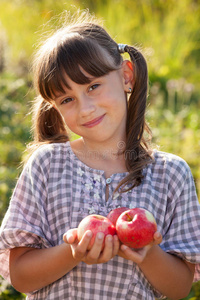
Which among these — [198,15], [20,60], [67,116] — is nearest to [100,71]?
[67,116]

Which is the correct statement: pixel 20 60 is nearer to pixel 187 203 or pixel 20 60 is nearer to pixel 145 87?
pixel 145 87

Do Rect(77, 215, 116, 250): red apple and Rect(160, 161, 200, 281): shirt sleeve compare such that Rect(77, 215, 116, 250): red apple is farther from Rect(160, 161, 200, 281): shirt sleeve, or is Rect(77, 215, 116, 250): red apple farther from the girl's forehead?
the girl's forehead

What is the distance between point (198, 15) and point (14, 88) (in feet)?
16.9

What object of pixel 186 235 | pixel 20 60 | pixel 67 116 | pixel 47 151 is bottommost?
pixel 186 235

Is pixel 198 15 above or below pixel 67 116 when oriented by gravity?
above

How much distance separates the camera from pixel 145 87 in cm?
257

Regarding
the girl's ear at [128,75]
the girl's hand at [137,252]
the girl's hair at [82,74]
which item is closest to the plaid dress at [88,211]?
the girl's hair at [82,74]

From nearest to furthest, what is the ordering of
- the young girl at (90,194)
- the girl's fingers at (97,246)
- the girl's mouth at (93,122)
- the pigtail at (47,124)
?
the girl's fingers at (97,246), the young girl at (90,194), the girl's mouth at (93,122), the pigtail at (47,124)

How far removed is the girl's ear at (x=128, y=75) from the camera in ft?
8.19

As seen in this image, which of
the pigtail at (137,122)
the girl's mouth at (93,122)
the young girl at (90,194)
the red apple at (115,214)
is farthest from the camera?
the pigtail at (137,122)

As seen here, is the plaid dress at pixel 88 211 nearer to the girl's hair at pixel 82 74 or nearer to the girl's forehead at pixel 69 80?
the girl's hair at pixel 82 74

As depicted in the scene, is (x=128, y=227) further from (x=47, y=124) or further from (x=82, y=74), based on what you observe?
(x=47, y=124)

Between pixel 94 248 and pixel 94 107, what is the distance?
2.42ft

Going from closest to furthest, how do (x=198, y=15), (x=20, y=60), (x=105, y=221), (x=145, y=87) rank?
(x=105, y=221)
(x=145, y=87)
(x=20, y=60)
(x=198, y=15)
